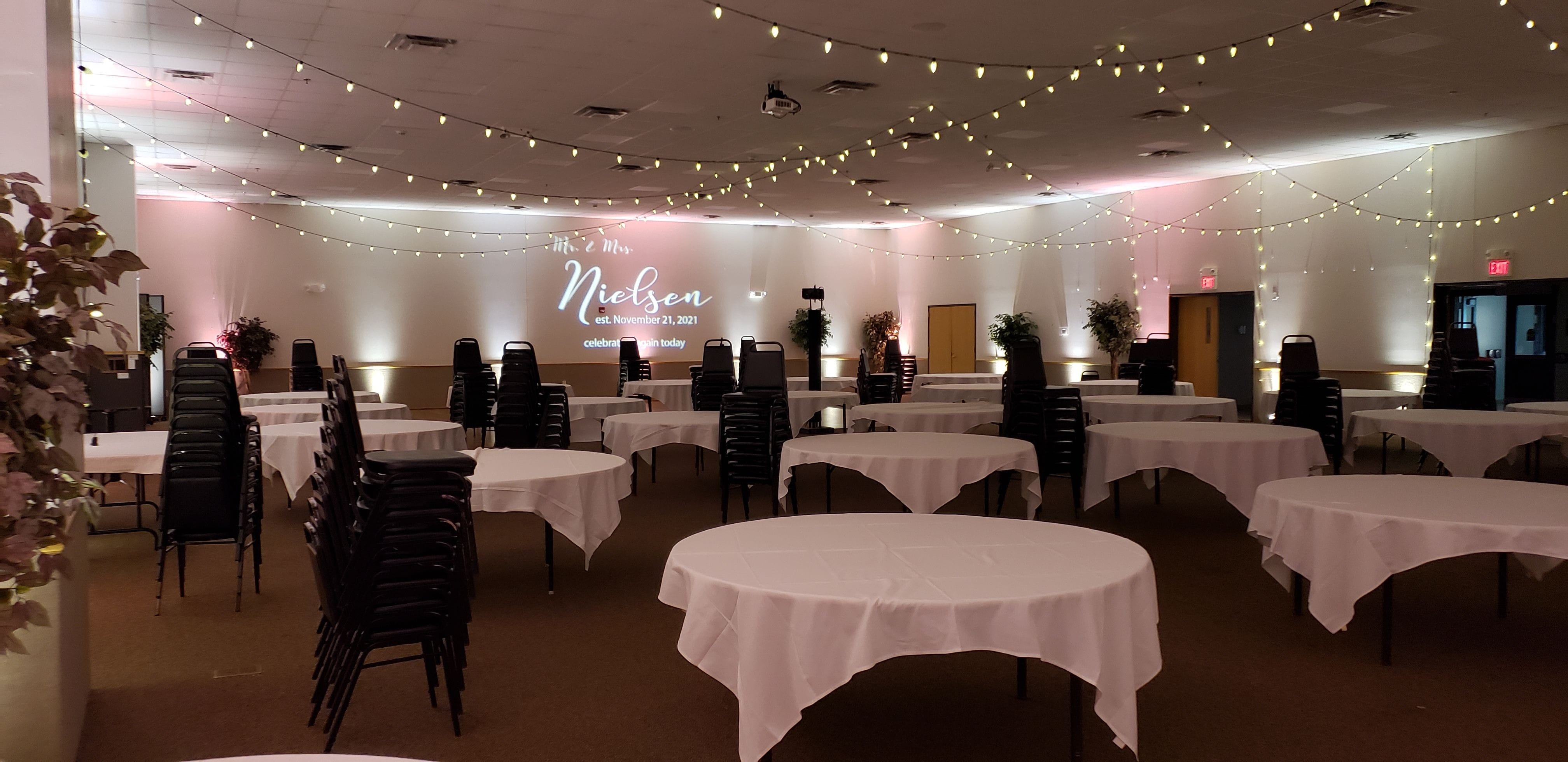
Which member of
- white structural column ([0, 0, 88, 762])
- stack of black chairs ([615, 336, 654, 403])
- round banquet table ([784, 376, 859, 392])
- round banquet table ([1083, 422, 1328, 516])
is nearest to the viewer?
white structural column ([0, 0, 88, 762])

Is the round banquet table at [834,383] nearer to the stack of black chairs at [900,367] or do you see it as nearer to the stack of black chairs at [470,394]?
the stack of black chairs at [900,367]

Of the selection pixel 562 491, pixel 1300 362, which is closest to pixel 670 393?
pixel 1300 362

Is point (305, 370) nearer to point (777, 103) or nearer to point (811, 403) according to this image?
point (811, 403)

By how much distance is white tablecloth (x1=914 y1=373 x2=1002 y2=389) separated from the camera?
13469 mm

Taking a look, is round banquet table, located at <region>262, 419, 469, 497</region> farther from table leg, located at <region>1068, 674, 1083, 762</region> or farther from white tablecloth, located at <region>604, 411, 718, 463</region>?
table leg, located at <region>1068, 674, 1083, 762</region>

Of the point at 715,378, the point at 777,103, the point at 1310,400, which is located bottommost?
the point at 1310,400

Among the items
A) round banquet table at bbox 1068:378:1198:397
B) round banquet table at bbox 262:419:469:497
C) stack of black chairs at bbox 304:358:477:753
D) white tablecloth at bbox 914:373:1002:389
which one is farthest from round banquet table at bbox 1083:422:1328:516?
white tablecloth at bbox 914:373:1002:389

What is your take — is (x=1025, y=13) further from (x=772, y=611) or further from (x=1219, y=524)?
(x=772, y=611)

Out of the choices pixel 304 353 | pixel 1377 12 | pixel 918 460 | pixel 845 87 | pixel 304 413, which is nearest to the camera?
pixel 918 460

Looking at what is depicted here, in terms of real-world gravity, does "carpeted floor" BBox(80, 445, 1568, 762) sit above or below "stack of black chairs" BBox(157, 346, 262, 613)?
below

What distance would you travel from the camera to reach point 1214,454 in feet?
20.0

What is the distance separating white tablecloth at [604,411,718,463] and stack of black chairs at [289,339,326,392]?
9.03m

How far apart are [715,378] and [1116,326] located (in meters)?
8.43

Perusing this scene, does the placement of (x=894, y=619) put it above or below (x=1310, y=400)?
below
